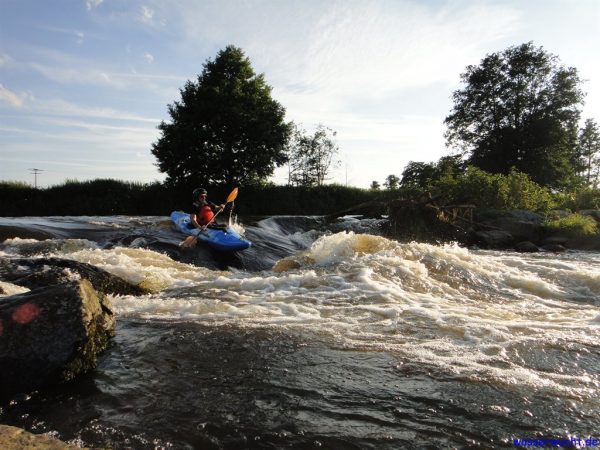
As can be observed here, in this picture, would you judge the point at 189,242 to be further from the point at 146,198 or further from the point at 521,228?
the point at 146,198

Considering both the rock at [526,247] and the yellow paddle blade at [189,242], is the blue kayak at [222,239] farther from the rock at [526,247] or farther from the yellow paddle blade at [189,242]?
the rock at [526,247]

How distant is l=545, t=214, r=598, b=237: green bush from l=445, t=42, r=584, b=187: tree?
51.6ft

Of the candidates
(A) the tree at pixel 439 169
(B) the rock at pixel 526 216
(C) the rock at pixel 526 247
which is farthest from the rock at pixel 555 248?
(A) the tree at pixel 439 169

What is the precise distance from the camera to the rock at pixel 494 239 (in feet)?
47.0

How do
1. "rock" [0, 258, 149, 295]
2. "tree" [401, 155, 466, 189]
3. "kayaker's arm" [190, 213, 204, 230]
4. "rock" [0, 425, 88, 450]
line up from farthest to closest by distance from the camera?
1. "tree" [401, 155, 466, 189]
2. "kayaker's arm" [190, 213, 204, 230]
3. "rock" [0, 258, 149, 295]
4. "rock" [0, 425, 88, 450]

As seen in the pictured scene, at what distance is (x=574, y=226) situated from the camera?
14805mm

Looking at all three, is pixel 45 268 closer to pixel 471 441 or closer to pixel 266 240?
pixel 471 441

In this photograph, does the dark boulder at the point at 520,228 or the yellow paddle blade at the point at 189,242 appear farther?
the dark boulder at the point at 520,228

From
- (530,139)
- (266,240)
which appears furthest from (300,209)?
(530,139)

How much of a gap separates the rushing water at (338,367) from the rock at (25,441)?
0.14 metres

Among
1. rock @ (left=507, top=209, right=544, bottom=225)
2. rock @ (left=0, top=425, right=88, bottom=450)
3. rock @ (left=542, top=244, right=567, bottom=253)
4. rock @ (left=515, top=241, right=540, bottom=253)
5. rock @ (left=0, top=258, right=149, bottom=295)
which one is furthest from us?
rock @ (left=507, top=209, right=544, bottom=225)

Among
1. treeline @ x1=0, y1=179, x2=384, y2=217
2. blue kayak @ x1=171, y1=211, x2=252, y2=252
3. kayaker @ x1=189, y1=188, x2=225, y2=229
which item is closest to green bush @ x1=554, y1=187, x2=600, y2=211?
treeline @ x1=0, y1=179, x2=384, y2=217

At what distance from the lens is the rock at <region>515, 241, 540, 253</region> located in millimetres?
13320

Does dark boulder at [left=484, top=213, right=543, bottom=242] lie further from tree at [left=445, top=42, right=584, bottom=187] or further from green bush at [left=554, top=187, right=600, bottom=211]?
tree at [left=445, top=42, right=584, bottom=187]
